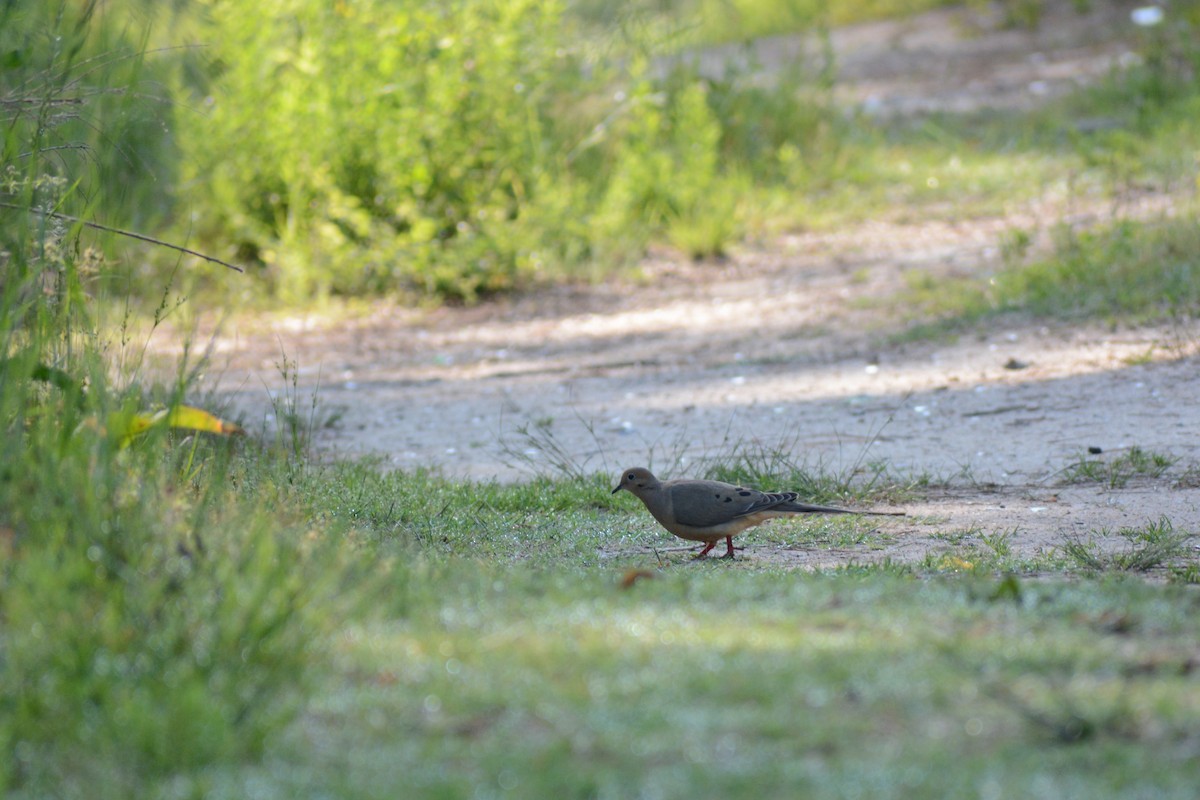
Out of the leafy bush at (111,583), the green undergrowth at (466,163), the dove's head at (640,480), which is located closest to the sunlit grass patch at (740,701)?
the leafy bush at (111,583)

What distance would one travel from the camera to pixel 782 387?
7520 mm

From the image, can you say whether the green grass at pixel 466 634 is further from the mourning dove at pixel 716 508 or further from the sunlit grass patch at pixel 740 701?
the mourning dove at pixel 716 508

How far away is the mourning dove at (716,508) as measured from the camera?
454 centimetres

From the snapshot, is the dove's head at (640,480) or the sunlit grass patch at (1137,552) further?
the dove's head at (640,480)

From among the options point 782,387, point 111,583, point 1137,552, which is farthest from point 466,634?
point 782,387

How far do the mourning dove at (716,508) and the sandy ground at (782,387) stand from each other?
0.68ft

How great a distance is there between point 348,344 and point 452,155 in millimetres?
1870

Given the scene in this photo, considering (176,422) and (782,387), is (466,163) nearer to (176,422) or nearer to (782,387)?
(782,387)

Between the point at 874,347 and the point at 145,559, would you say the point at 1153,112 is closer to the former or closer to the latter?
the point at 874,347

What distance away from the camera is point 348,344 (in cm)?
947

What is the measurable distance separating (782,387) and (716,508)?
121 inches

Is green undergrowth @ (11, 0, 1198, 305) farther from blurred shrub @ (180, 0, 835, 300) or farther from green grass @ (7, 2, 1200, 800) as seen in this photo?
green grass @ (7, 2, 1200, 800)

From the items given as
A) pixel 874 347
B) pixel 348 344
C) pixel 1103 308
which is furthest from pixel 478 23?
pixel 1103 308

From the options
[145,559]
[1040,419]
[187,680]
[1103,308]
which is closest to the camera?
[187,680]
